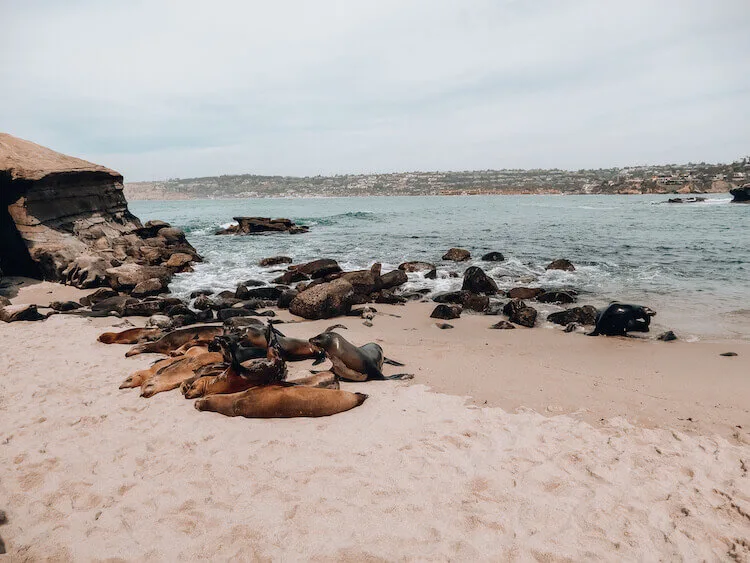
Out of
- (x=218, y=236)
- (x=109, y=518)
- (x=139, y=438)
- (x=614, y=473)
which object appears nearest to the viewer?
(x=109, y=518)

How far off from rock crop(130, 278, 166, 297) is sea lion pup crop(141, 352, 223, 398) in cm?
787

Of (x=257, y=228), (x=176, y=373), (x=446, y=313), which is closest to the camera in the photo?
(x=176, y=373)

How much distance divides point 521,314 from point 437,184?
148166 mm

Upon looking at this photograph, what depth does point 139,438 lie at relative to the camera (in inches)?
180

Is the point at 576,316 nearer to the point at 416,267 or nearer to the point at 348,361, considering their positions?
the point at 348,361

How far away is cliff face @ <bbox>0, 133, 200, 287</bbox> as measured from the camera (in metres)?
14.8

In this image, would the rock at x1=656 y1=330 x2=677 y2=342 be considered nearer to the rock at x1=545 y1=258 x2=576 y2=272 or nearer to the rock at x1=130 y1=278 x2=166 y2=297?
the rock at x1=545 y1=258 x2=576 y2=272

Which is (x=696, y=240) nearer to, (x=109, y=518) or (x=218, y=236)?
(x=109, y=518)

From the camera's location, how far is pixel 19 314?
9438mm

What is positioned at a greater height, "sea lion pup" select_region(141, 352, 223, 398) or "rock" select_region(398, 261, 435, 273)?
"sea lion pup" select_region(141, 352, 223, 398)

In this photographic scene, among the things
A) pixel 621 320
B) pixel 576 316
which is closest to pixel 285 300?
pixel 576 316

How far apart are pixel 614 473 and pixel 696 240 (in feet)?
84.5

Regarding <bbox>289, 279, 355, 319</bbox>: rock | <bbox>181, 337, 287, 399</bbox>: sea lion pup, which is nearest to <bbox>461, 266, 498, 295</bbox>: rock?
<bbox>289, 279, 355, 319</bbox>: rock

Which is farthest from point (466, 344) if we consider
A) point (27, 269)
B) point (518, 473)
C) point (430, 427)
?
point (27, 269)
